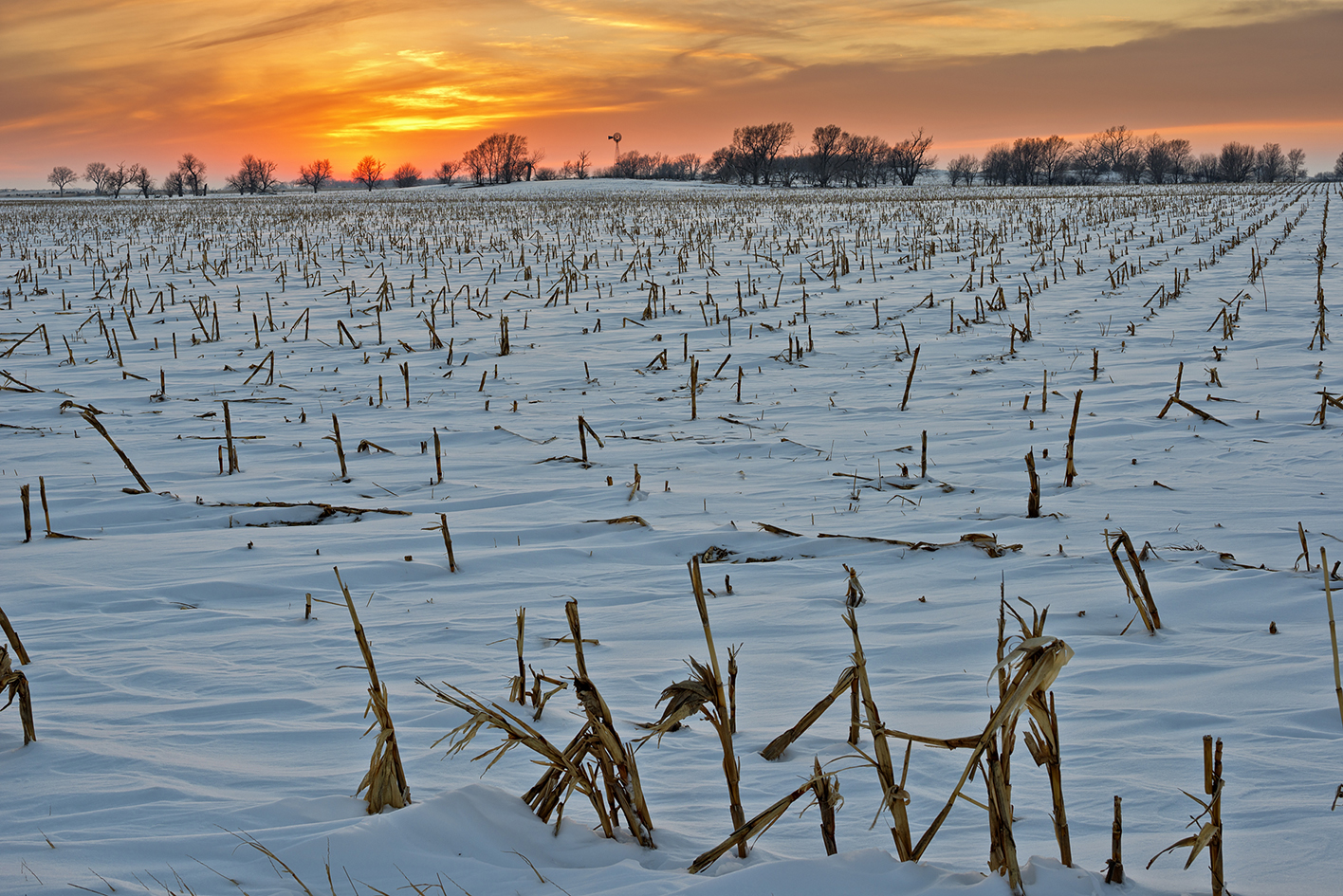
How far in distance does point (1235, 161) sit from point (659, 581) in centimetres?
12254

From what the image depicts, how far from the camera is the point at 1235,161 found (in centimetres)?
10256

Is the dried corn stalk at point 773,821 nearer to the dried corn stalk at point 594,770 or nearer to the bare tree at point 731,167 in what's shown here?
the dried corn stalk at point 594,770

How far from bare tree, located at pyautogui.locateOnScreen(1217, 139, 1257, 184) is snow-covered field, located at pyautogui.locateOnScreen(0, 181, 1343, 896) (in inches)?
4299

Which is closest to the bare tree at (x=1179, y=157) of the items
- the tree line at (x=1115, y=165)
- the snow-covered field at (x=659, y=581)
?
the tree line at (x=1115, y=165)

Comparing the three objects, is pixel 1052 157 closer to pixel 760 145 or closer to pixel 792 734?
pixel 760 145

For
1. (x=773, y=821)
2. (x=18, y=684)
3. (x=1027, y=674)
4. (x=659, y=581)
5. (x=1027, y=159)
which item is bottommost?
(x=659, y=581)

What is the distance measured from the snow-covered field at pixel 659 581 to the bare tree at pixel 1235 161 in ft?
358

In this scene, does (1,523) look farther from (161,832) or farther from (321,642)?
(161,832)

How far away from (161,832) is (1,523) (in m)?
3.46

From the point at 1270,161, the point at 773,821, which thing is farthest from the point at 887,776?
the point at 1270,161

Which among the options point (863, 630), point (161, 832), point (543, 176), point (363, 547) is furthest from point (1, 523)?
point (543, 176)

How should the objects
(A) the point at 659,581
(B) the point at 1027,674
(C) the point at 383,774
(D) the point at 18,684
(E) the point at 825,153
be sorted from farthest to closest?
(E) the point at 825,153, (A) the point at 659,581, (D) the point at 18,684, (C) the point at 383,774, (B) the point at 1027,674

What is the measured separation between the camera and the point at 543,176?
392 ft

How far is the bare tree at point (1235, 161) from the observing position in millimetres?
99700
